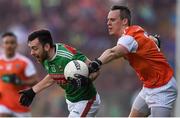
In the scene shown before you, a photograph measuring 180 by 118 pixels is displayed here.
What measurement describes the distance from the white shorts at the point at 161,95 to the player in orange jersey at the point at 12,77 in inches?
150

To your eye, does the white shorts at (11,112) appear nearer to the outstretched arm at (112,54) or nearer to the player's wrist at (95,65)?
the outstretched arm at (112,54)

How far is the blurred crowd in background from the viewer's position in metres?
16.3

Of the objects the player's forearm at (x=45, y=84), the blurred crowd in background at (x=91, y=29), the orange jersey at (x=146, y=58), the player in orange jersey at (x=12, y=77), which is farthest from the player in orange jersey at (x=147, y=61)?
the blurred crowd in background at (x=91, y=29)

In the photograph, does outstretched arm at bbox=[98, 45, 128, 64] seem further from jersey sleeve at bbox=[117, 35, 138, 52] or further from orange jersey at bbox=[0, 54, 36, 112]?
orange jersey at bbox=[0, 54, 36, 112]

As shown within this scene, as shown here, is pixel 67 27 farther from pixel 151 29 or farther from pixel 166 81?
pixel 166 81

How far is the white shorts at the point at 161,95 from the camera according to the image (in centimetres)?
902

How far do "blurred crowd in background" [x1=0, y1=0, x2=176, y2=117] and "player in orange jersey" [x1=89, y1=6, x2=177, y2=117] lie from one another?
22.4 ft

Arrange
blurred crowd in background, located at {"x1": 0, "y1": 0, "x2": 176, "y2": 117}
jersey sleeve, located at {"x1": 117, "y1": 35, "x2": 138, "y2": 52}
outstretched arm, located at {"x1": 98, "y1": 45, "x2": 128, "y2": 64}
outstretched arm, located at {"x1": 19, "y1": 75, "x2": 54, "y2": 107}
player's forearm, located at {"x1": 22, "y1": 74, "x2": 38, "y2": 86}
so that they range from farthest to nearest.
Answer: blurred crowd in background, located at {"x1": 0, "y1": 0, "x2": 176, "y2": 117} < player's forearm, located at {"x1": 22, "y1": 74, "x2": 38, "y2": 86} < outstretched arm, located at {"x1": 19, "y1": 75, "x2": 54, "y2": 107} < jersey sleeve, located at {"x1": 117, "y1": 35, "x2": 138, "y2": 52} < outstretched arm, located at {"x1": 98, "y1": 45, "x2": 128, "y2": 64}

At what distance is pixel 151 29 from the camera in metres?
16.6

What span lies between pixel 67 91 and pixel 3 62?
407 cm

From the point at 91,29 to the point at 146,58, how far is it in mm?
8115

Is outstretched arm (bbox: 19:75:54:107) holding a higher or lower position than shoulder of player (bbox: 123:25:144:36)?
lower

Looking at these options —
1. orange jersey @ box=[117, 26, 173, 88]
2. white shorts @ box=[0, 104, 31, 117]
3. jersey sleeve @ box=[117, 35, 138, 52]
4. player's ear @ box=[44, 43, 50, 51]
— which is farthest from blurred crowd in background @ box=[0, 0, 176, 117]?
jersey sleeve @ box=[117, 35, 138, 52]

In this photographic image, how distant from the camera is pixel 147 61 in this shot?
8.85 metres
